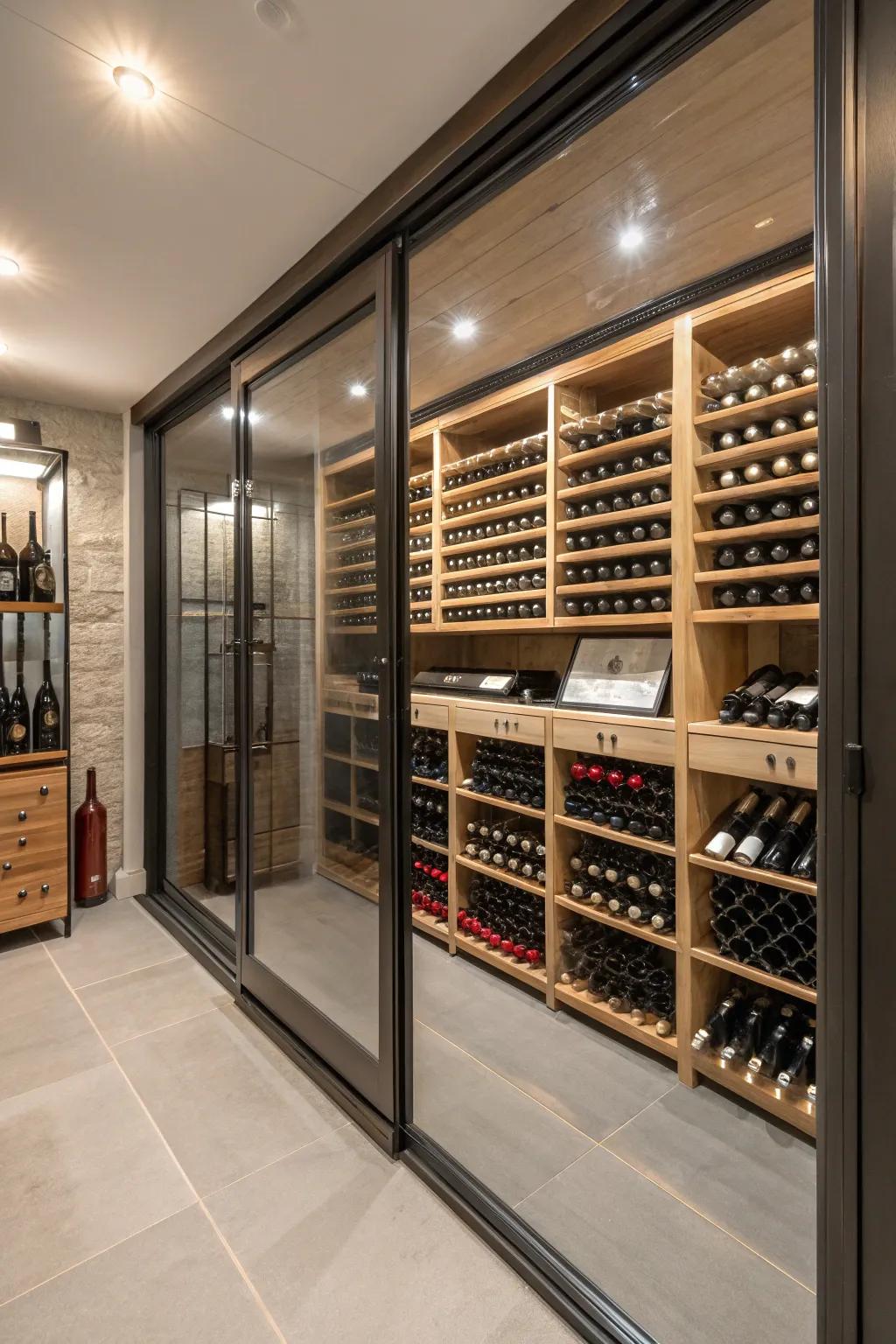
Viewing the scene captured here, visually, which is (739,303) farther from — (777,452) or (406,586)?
(406,586)

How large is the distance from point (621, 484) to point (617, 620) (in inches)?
18.8

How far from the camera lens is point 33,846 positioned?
3.09 metres

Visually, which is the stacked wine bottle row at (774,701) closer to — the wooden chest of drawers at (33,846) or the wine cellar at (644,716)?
the wine cellar at (644,716)

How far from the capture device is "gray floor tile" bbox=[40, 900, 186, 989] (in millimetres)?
2896

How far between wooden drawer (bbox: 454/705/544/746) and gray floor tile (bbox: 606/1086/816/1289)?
1.27 metres

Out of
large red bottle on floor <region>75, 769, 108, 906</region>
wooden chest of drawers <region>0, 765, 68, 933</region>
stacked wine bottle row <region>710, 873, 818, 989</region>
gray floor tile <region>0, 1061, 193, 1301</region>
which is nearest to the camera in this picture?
gray floor tile <region>0, 1061, 193, 1301</region>

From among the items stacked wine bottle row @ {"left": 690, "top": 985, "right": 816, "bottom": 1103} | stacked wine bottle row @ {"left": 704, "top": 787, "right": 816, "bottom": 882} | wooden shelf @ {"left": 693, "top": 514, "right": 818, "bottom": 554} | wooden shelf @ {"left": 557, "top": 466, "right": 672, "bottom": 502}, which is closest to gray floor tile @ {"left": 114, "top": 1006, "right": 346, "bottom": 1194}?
stacked wine bottle row @ {"left": 690, "top": 985, "right": 816, "bottom": 1103}

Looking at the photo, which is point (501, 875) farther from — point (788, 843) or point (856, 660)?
point (856, 660)

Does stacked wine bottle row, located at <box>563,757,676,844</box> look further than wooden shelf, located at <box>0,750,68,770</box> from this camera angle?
No

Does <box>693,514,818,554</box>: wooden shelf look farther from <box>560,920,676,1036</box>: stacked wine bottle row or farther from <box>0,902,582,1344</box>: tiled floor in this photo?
<box>0,902,582,1344</box>: tiled floor

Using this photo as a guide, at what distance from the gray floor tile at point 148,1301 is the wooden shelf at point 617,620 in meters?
2.05

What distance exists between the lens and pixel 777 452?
196 cm

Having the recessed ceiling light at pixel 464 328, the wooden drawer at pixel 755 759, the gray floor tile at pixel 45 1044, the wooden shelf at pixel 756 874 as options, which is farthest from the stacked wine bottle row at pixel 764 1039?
the recessed ceiling light at pixel 464 328

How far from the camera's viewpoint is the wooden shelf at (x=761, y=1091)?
192cm
